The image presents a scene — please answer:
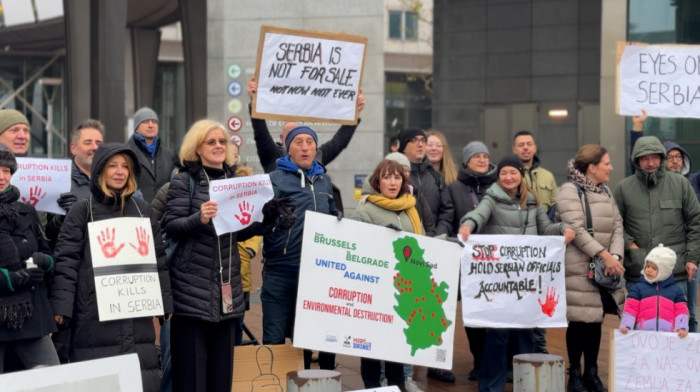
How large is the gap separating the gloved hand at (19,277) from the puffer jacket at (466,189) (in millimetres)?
4417

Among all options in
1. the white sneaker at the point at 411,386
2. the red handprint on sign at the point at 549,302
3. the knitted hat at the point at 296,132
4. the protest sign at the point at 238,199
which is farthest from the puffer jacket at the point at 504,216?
the protest sign at the point at 238,199

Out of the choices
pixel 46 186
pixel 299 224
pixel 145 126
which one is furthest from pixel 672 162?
pixel 46 186

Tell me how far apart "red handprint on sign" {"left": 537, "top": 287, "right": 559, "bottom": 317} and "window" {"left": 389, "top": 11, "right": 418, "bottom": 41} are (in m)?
65.0

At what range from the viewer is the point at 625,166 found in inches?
834

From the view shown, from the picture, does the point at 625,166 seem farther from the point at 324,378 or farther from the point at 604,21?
the point at 324,378

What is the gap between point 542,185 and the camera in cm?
1006

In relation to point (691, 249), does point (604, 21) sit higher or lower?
higher

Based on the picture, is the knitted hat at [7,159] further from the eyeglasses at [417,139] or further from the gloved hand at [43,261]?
the eyeglasses at [417,139]

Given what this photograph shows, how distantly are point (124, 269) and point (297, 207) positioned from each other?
5.50 feet

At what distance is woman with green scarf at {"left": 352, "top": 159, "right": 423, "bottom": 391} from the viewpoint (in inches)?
324

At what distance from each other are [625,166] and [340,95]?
13.1 meters

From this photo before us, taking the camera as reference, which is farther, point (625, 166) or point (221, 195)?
point (625, 166)

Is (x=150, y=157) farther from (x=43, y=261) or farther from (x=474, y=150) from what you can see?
(x=43, y=261)

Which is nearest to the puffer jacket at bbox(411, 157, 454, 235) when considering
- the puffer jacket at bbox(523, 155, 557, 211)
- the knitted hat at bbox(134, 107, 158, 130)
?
the puffer jacket at bbox(523, 155, 557, 211)
